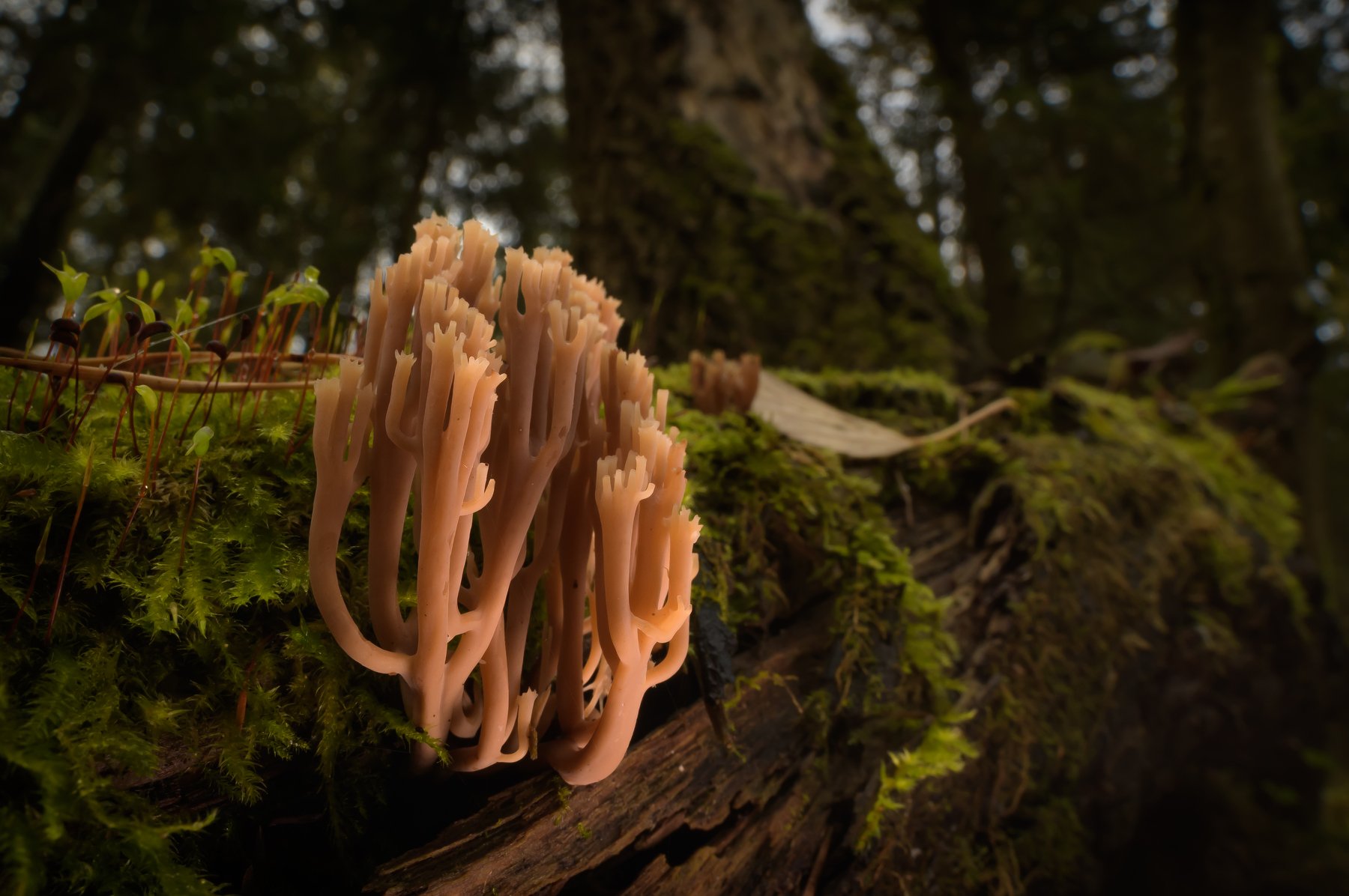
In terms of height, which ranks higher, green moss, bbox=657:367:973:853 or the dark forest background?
the dark forest background

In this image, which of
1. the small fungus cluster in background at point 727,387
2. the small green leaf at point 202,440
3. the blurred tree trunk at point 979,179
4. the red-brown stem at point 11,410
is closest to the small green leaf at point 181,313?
the red-brown stem at point 11,410

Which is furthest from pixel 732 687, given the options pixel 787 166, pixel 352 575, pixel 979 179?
pixel 979 179

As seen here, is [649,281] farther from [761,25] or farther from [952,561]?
[952,561]

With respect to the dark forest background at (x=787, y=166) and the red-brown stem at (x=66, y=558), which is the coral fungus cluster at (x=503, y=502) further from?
the dark forest background at (x=787, y=166)

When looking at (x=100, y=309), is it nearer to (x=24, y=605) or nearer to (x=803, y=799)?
(x=24, y=605)

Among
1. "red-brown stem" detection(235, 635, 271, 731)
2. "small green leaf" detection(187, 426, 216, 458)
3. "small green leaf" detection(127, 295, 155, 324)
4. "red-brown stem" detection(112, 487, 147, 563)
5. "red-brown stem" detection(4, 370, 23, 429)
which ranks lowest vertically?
"red-brown stem" detection(235, 635, 271, 731)

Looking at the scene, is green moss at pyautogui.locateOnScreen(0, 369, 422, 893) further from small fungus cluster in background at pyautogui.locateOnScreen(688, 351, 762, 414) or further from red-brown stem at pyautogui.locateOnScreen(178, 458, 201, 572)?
small fungus cluster in background at pyautogui.locateOnScreen(688, 351, 762, 414)

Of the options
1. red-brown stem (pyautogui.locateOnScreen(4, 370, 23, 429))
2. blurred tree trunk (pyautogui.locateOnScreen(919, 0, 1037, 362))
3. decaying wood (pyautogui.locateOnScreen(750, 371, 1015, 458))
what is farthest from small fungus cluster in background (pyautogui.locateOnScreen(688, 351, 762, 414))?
blurred tree trunk (pyautogui.locateOnScreen(919, 0, 1037, 362))

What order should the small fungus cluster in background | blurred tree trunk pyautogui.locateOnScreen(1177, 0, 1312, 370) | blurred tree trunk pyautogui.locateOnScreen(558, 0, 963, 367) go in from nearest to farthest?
the small fungus cluster in background < blurred tree trunk pyautogui.locateOnScreen(558, 0, 963, 367) < blurred tree trunk pyautogui.locateOnScreen(1177, 0, 1312, 370)
